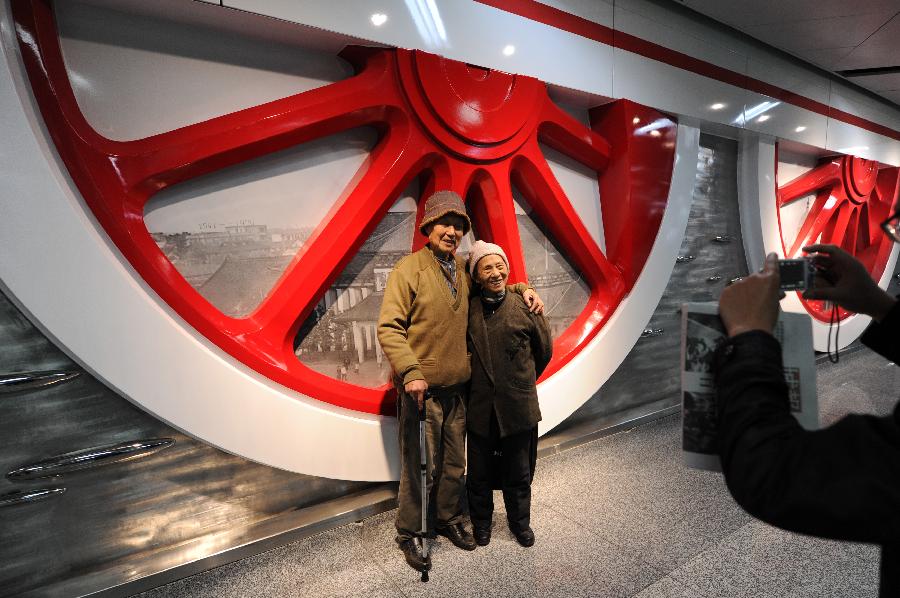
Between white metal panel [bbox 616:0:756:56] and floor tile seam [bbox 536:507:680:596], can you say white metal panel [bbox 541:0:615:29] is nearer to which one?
white metal panel [bbox 616:0:756:56]

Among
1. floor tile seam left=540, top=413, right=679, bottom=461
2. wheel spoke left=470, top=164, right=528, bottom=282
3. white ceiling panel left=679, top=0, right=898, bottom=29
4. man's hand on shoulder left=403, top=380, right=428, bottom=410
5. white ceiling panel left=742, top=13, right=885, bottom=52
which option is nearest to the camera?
man's hand on shoulder left=403, top=380, right=428, bottom=410

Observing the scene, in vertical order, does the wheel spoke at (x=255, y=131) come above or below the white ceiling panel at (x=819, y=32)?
below

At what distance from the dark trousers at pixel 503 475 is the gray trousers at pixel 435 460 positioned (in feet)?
0.24

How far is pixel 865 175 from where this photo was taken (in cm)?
493

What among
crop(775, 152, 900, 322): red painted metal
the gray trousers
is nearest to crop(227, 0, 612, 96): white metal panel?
the gray trousers

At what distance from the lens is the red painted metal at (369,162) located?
1604 mm

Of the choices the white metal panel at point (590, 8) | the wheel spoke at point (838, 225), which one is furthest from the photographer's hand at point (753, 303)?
the wheel spoke at point (838, 225)

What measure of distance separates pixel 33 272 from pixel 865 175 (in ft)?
22.0

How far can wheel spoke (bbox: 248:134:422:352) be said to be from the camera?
1.94m

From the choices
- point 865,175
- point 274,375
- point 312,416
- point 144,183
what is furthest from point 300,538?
point 865,175

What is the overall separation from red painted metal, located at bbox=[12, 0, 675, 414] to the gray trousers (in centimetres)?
33

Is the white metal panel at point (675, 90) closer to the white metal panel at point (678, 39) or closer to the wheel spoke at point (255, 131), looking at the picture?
the white metal panel at point (678, 39)

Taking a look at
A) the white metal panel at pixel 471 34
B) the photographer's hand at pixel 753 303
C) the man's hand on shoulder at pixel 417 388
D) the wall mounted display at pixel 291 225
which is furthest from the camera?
the white metal panel at pixel 471 34

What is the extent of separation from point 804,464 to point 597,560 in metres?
1.56
